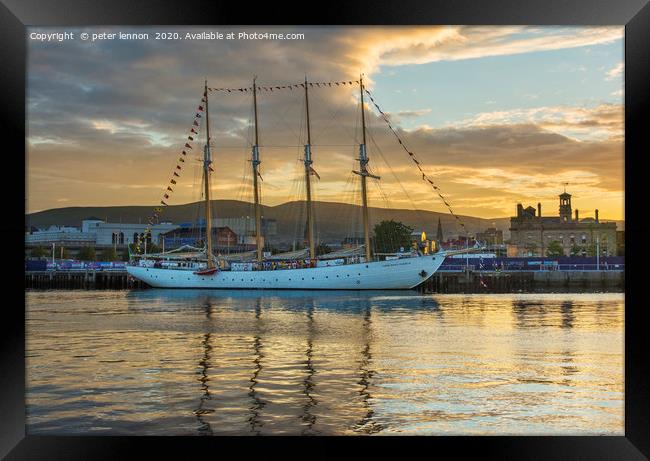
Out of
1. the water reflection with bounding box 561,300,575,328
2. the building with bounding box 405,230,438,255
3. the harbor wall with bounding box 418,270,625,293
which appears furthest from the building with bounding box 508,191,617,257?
the water reflection with bounding box 561,300,575,328

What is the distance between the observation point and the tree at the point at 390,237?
67.3 meters

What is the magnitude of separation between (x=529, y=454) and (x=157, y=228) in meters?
91.0

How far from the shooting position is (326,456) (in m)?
7.77

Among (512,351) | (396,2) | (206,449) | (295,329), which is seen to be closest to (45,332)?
(295,329)

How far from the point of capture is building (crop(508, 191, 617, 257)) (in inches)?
3044

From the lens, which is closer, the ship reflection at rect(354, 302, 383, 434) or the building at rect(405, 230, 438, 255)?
the ship reflection at rect(354, 302, 383, 434)

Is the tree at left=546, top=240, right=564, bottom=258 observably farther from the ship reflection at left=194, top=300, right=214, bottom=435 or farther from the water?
the ship reflection at left=194, top=300, right=214, bottom=435

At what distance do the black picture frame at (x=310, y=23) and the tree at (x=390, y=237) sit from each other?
58.4 m

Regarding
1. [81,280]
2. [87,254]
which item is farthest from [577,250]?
[87,254]

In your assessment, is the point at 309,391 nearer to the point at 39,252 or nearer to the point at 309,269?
the point at 309,269

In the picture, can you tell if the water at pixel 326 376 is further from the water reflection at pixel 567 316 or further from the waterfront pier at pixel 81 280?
the waterfront pier at pixel 81 280

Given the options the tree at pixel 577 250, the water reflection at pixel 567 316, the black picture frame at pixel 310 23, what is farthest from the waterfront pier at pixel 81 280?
the black picture frame at pixel 310 23

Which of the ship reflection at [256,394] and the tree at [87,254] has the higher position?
the tree at [87,254]

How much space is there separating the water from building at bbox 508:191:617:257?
54504mm
